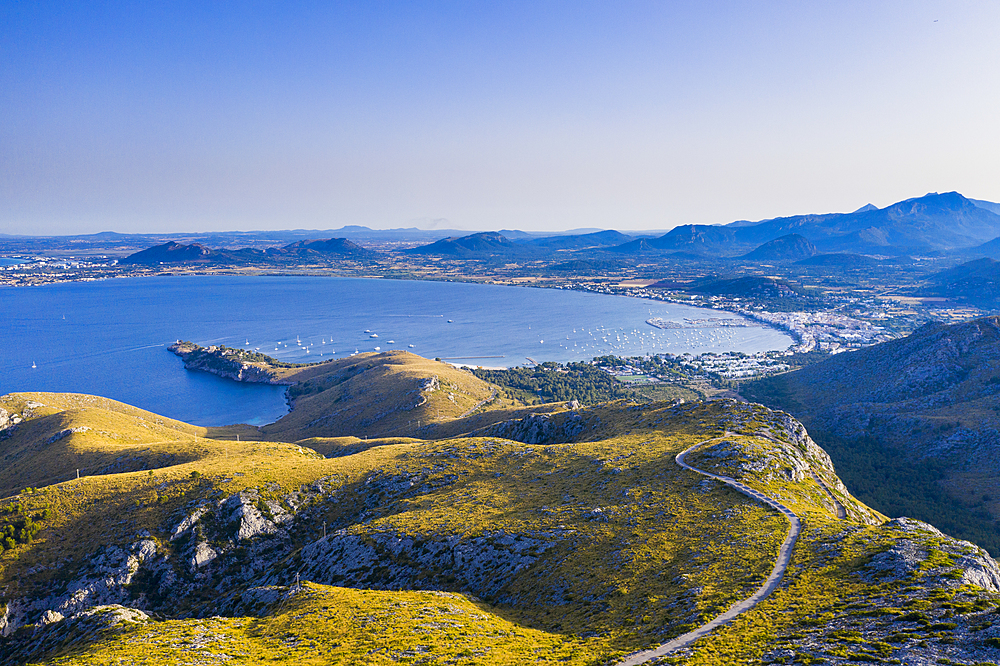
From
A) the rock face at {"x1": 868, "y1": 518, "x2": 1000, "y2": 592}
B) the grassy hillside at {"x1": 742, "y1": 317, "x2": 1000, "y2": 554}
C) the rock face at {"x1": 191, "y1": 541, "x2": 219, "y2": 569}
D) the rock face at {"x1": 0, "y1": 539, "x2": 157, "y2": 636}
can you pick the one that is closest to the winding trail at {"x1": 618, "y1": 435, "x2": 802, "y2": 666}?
the rock face at {"x1": 868, "y1": 518, "x2": 1000, "y2": 592}

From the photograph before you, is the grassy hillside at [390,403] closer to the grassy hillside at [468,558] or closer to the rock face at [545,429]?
the rock face at [545,429]

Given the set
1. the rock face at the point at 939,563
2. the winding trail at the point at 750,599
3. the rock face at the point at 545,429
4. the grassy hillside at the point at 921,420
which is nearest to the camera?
the winding trail at the point at 750,599

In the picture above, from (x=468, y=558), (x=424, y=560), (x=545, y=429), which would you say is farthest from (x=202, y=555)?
(x=545, y=429)

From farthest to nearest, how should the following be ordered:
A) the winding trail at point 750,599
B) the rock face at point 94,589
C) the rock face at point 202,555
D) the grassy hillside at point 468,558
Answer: the rock face at point 202,555, the rock face at point 94,589, the grassy hillside at point 468,558, the winding trail at point 750,599

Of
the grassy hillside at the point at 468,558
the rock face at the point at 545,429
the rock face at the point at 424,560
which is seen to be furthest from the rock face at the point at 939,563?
the rock face at the point at 545,429

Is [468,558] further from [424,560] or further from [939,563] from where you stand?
[939,563]

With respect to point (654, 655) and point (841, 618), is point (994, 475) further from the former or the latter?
point (654, 655)

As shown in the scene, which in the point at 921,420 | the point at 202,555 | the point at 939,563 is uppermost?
the point at 939,563
